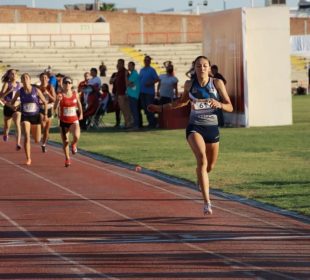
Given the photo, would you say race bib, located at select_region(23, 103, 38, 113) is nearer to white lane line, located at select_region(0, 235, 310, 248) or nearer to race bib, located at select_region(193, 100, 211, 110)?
race bib, located at select_region(193, 100, 211, 110)

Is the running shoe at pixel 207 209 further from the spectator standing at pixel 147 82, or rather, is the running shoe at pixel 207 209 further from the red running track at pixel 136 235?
the spectator standing at pixel 147 82

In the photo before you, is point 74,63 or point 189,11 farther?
point 189,11

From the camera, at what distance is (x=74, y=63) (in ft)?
208

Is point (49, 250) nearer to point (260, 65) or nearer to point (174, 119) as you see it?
point (174, 119)

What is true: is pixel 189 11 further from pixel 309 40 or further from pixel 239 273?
pixel 239 273

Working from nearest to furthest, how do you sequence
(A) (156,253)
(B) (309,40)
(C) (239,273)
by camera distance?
1. (C) (239,273)
2. (A) (156,253)
3. (B) (309,40)

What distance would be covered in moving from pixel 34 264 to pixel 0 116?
105 ft

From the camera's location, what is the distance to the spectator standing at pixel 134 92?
30781 mm

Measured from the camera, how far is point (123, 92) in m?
31.6

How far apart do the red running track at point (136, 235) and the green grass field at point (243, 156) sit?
900 millimetres

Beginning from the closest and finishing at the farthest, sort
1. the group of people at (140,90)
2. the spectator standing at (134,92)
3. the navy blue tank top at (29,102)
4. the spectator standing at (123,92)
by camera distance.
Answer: the navy blue tank top at (29,102), the group of people at (140,90), the spectator standing at (134,92), the spectator standing at (123,92)

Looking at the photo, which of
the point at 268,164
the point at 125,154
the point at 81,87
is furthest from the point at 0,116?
the point at 268,164

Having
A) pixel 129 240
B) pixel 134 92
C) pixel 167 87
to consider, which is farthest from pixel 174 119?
pixel 129 240

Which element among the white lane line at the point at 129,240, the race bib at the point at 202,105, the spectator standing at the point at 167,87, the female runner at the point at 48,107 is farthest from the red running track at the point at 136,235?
the spectator standing at the point at 167,87
